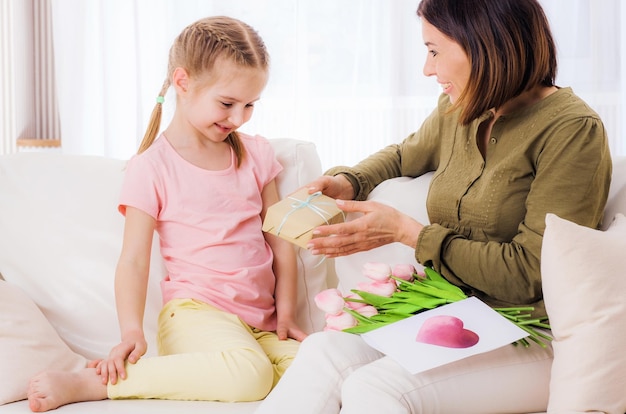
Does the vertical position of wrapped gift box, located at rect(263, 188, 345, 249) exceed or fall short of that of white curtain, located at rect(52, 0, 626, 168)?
it falls short

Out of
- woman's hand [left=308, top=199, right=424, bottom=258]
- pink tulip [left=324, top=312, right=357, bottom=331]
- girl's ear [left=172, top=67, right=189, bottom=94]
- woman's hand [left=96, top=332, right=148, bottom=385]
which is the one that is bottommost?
woman's hand [left=96, top=332, right=148, bottom=385]

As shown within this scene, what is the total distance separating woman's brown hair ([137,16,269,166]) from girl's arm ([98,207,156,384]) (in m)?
0.22

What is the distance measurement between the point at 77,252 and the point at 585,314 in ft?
3.85

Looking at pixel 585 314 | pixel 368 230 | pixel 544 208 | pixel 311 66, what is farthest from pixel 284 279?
pixel 311 66

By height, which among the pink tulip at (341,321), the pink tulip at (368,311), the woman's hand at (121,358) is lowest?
the woman's hand at (121,358)

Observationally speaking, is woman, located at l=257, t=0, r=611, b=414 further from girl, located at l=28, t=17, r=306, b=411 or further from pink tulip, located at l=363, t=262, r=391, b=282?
girl, located at l=28, t=17, r=306, b=411

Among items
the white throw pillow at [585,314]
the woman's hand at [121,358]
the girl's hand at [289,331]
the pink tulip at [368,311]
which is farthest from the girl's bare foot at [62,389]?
the white throw pillow at [585,314]

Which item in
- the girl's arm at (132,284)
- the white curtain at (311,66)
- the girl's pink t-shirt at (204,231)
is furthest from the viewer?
the white curtain at (311,66)

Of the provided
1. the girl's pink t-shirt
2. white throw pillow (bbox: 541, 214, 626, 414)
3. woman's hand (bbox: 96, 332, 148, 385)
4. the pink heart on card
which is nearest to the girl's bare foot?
woman's hand (bbox: 96, 332, 148, 385)

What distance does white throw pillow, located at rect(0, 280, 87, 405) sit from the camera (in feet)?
4.94

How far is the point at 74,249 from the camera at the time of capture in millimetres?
1815

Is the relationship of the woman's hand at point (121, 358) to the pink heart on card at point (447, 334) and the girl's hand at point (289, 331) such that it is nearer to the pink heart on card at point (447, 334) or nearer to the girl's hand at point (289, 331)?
the girl's hand at point (289, 331)

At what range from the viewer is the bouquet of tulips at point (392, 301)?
139 cm

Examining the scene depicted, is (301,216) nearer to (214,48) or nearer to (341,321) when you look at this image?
(341,321)
